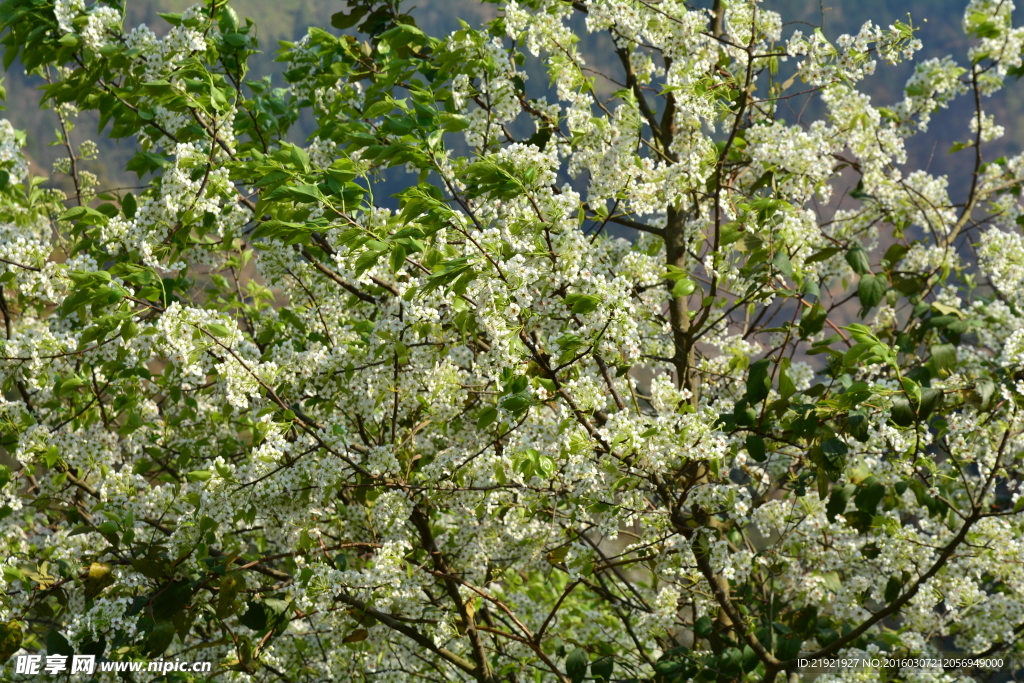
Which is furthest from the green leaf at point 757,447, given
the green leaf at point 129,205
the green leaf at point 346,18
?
the green leaf at point 346,18

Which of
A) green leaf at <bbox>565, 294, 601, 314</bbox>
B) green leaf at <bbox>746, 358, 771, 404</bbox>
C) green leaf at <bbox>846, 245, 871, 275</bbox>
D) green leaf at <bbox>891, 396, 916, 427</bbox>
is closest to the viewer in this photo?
green leaf at <bbox>565, 294, 601, 314</bbox>

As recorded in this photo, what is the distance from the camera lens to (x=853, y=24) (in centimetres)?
1842

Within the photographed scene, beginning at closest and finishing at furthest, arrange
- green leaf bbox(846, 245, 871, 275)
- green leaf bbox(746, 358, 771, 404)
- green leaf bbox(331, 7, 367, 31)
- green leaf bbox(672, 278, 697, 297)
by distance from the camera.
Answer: green leaf bbox(746, 358, 771, 404)
green leaf bbox(672, 278, 697, 297)
green leaf bbox(846, 245, 871, 275)
green leaf bbox(331, 7, 367, 31)

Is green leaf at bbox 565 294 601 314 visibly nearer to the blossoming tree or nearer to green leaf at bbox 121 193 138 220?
the blossoming tree

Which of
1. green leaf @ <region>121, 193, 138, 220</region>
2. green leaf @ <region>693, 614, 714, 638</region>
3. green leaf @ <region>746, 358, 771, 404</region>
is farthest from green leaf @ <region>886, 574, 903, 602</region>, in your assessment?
green leaf @ <region>121, 193, 138, 220</region>

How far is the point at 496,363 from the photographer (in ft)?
8.56

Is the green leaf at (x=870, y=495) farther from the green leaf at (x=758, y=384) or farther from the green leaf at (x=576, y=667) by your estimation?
the green leaf at (x=576, y=667)

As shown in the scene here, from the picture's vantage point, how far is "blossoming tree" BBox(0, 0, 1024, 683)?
9.04ft

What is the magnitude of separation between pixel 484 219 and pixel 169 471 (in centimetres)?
239

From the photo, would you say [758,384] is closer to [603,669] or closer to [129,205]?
[603,669]

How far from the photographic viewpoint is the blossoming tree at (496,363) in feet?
9.04

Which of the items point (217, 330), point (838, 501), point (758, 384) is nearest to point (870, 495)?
point (838, 501)

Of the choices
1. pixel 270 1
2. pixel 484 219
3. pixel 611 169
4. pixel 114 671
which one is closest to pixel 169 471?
pixel 114 671

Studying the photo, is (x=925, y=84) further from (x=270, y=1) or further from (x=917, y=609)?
(x=270, y=1)
